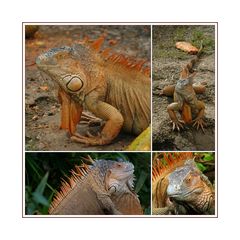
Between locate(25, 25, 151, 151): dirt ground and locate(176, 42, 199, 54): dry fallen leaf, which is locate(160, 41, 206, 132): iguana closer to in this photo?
locate(176, 42, 199, 54): dry fallen leaf

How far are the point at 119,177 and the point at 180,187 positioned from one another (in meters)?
0.41

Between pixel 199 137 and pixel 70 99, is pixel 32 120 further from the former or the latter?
pixel 199 137

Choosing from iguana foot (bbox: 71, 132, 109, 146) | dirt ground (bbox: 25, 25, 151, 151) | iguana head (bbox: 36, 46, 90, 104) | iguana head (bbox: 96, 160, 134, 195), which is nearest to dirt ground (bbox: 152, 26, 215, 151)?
dirt ground (bbox: 25, 25, 151, 151)

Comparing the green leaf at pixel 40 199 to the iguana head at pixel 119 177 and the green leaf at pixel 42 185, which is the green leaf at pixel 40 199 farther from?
the iguana head at pixel 119 177

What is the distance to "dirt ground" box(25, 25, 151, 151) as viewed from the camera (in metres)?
5.07

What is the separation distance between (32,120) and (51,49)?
489 mm

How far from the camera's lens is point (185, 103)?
507cm

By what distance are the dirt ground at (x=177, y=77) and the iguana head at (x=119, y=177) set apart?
0.24 metres

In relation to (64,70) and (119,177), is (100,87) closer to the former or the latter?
(64,70)

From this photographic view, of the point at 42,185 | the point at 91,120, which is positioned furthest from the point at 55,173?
the point at 91,120

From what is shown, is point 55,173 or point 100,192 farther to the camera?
point 55,173

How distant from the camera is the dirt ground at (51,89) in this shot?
16.6 feet

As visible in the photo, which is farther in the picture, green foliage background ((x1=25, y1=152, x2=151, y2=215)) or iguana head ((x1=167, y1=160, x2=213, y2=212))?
green foliage background ((x1=25, y1=152, x2=151, y2=215))

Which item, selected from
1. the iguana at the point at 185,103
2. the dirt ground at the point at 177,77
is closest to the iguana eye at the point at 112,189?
the dirt ground at the point at 177,77
